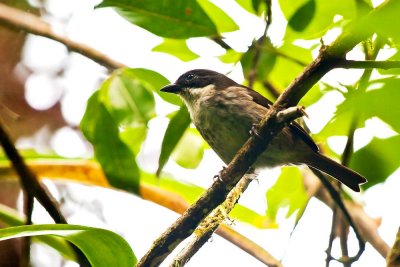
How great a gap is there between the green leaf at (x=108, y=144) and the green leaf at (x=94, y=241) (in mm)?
453

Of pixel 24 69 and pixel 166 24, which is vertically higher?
pixel 166 24

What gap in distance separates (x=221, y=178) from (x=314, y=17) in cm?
51

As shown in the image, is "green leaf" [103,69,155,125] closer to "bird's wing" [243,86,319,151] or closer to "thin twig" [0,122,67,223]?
"thin twig" [0,122,67,223]

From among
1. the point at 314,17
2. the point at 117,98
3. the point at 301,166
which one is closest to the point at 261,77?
the point at 314,17

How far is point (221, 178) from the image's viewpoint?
5.43 feet

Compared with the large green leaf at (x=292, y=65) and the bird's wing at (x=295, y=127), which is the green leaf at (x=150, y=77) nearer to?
the large green leaf at (x=292, y=65)

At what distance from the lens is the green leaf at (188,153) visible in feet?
6.88

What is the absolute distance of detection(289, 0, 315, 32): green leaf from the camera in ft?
5.08

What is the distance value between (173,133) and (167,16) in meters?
0.36

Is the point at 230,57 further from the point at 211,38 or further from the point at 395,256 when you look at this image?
the point at 395,256

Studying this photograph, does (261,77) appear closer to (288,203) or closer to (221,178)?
(221,178)

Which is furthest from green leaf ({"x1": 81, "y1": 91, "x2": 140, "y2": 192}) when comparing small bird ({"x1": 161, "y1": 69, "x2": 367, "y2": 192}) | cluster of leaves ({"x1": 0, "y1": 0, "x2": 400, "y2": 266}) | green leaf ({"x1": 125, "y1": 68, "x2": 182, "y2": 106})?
small bird ({"x1": 161, "y1": 69, "x2": 367, "y2": 192})

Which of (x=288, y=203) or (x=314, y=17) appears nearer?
(x=314, y=17)

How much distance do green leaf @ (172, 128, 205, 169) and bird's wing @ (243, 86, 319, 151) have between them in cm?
46
